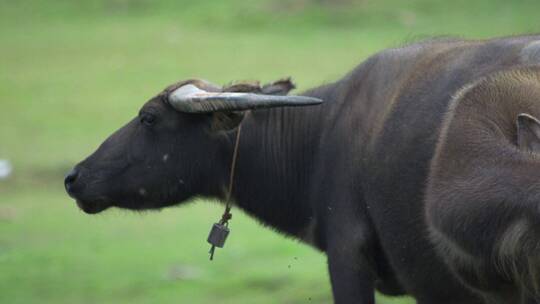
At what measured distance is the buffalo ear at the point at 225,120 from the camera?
786 cm

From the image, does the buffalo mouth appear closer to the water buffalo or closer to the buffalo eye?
the water buffalo

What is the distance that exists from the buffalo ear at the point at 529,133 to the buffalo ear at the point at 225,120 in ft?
9.65

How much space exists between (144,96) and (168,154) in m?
14.9

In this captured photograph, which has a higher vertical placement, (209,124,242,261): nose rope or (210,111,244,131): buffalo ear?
(210,111,244,131): buffalo ear

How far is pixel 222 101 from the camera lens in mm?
7672

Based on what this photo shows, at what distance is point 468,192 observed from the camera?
16.5 ft

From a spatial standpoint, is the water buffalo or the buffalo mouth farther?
the buffalo mouth

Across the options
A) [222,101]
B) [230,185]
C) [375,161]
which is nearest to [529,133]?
[375,161]

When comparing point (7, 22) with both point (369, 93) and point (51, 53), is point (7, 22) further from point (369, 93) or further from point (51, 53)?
point (369, 93)

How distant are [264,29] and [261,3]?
2305 mm

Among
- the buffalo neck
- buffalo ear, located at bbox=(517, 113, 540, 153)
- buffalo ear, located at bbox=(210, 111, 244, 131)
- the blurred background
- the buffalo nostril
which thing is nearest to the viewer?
buffalo ear, located at bbox=(517, 113, 540, 153)

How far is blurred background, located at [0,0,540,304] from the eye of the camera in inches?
507

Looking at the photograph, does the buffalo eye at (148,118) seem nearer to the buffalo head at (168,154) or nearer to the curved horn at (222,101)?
the buffalo head at (168,154)

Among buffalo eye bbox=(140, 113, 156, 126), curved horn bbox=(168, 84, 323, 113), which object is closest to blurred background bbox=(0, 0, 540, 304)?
curved horn bbox=(168, 84, 323, 113)
